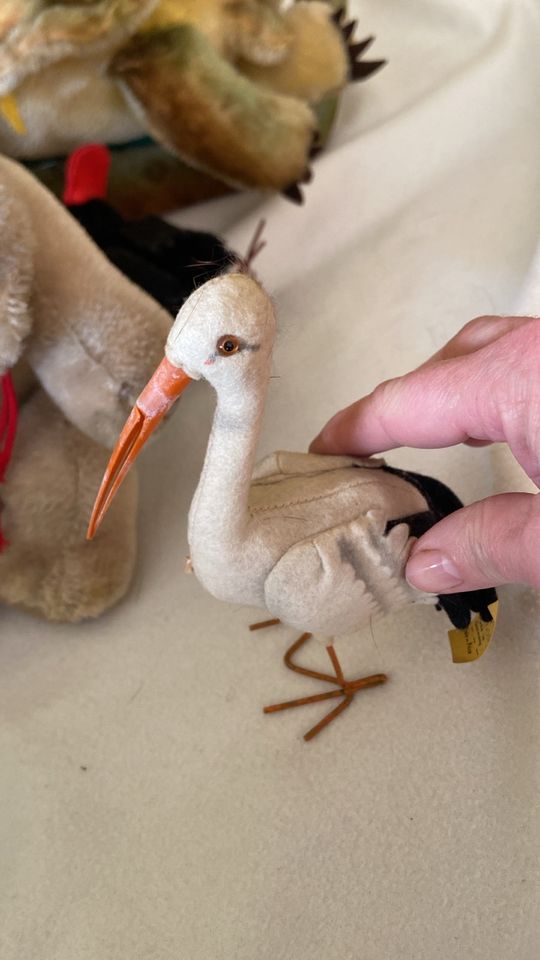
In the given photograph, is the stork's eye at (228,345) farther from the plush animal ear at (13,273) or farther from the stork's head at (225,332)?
the plush animal ear at (13,273)

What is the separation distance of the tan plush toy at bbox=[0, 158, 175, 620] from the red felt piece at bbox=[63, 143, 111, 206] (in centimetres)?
16

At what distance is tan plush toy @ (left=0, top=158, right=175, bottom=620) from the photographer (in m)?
0.57

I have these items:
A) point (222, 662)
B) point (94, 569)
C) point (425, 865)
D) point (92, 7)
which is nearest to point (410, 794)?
point (425, 865)

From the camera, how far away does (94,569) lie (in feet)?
2.15

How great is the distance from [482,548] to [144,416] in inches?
8.0

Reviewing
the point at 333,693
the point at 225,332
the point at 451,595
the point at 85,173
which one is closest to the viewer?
the point at 225,332

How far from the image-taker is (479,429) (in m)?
0.49

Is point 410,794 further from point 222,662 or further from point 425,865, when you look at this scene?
point 222,662

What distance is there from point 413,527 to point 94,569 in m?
0.27

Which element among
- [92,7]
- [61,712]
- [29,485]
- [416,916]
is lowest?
[416,916]

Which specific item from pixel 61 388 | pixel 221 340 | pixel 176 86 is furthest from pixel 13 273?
pixel 176 86

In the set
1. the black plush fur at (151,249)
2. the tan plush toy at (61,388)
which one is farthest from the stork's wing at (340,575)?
the black plush fur at (151,249)

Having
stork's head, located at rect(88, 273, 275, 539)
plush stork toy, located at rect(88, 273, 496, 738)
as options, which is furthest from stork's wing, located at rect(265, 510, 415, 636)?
stork's head, located at rect(88, 273, 275, 539)

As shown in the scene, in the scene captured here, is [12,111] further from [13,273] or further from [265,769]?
[265,769]
